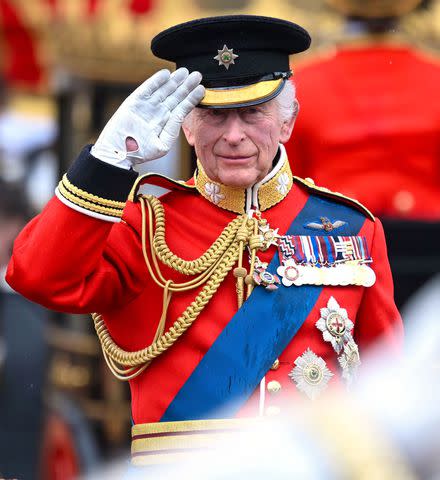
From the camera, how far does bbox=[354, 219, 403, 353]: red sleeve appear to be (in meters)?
2.92

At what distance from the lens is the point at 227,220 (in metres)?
2.90

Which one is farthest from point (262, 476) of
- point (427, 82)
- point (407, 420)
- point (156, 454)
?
point (427, 82)

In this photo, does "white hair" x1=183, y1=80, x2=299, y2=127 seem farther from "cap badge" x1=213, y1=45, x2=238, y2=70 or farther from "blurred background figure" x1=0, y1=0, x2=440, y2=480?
"blurred background figure" x1=0, y1=0, x2=440, y2=480

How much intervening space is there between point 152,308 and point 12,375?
2.26 metres

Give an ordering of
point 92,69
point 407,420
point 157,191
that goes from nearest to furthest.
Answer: point 407,420
point 157,191
point 92,69

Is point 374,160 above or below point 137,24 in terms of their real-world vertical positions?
above

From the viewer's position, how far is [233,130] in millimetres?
2758

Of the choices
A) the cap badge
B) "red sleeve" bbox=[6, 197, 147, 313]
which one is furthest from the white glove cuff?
the cap badge

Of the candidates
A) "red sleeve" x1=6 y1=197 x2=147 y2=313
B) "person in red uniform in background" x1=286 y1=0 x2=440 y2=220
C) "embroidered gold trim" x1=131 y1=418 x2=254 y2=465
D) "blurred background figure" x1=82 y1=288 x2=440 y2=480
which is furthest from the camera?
"person in red uniform in background" x1=286 y1=0 x2=440 y2=220

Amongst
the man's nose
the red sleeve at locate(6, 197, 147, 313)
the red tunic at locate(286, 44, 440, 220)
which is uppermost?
the man's nose

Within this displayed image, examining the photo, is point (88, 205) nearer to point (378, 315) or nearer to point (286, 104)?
point (286, 104)

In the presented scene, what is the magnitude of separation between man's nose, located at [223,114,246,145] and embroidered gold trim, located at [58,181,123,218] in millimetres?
275

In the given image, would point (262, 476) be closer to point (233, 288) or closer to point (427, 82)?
point (233, 288)

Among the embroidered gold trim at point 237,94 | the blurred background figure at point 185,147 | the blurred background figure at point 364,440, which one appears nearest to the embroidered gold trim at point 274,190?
the embroidered gold trim at point 237,94
